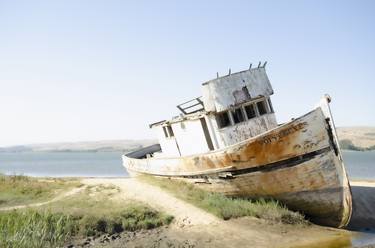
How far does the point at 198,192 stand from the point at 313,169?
4.29 meters

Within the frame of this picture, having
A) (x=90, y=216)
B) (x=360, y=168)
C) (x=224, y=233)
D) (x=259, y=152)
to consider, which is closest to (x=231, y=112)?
(x=259, y=152)

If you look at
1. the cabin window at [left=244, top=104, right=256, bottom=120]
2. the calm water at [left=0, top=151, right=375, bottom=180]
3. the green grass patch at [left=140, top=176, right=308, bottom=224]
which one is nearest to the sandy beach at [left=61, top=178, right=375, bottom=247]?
the green grass patch at [left=140, top=176, right=308, bottom=224]

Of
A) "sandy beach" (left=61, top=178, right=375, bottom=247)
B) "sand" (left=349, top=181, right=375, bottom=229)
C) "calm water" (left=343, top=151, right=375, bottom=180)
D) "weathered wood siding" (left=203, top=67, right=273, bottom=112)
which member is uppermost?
"weathered wood siding" (left=203, top=67, right=273, bottom=112)

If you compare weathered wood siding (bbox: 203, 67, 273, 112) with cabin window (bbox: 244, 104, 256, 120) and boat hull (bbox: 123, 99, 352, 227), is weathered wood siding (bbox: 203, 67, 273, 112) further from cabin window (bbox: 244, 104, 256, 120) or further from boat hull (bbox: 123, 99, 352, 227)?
boat hull (bbox: 123, 99, 352, 227)

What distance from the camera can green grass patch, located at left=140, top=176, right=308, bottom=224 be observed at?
11.7 meters

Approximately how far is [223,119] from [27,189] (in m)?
7.98

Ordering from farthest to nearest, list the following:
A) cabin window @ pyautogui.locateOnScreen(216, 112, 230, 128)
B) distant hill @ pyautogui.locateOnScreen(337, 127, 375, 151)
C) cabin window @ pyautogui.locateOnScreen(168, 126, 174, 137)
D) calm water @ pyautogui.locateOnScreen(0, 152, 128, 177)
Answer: distant hill @ pyautogui.locateOnScreen(337, 127, 375, 151) < calm water @ pyautogui.locateOnScreen(0, 152, 128, 177) < cabin window @ pyautogui.locateOnScreen(168, 126, 174, 137) < cabin window @ pyautogui.locateOnScreen(216, 112, 230, 128)

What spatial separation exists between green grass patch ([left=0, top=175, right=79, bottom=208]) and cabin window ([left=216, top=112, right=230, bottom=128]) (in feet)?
21.0

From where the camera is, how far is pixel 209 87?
45.3 feet

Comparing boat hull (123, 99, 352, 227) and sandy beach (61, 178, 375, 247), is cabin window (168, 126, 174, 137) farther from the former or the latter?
boat hull (123, 99, 352, 227)

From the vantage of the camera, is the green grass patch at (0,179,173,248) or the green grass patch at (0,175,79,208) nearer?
the green grass patch at (0,179,173,248)

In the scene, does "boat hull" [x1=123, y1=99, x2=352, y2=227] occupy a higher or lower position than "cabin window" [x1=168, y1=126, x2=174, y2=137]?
lower

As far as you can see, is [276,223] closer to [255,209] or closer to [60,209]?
[255,209]

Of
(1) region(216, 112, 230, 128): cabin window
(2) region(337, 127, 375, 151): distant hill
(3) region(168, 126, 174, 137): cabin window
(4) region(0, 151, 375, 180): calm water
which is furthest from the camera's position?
(2) region(337, 127, 375, 151): distant hill
